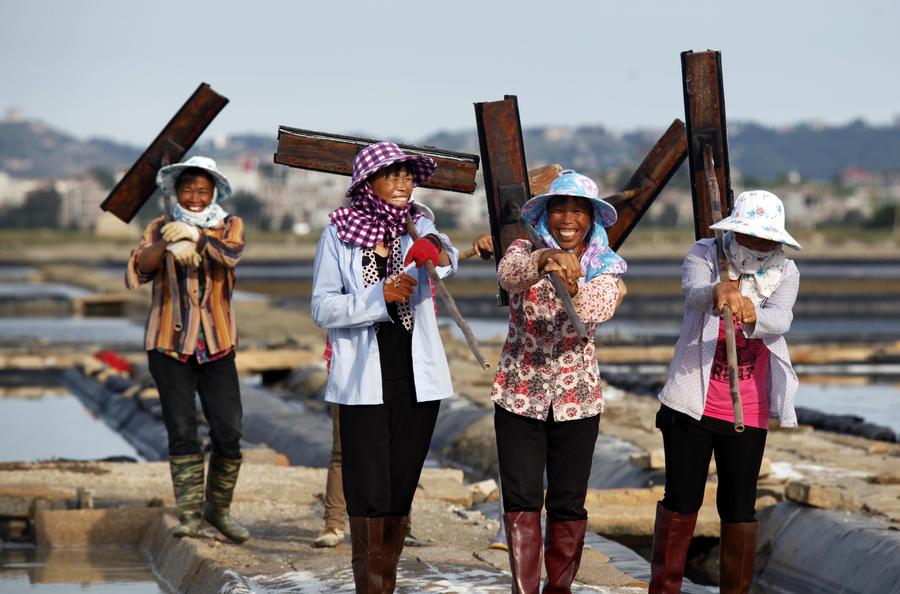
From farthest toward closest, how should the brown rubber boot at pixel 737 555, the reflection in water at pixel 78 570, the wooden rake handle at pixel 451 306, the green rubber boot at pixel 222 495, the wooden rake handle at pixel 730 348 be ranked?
the reflection in water at pixel 78 570, the green rubber boot at pixel 222 495, the brown rubber boot at pixel 737 555, the wooden rake handle at pixel 730 348, the wooden rake handle at pixel 451 306

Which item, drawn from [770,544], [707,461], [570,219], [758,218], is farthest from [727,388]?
[770,544]

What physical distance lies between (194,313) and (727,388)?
109 inches

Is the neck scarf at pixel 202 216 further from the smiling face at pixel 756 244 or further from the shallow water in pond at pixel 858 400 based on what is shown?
the shallow water in pond at pixel 858 400

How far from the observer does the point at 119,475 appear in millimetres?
10203

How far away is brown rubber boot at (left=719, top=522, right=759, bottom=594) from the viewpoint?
228 inches

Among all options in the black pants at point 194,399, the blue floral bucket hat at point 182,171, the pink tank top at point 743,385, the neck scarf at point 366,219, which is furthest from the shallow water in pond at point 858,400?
the neck scarf at point 366,219

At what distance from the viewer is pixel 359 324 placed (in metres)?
5.57

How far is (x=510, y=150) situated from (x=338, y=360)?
1.41 m

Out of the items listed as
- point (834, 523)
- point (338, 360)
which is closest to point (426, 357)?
point (338, 360)

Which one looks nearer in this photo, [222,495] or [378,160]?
[378,160]

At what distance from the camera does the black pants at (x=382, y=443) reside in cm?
562

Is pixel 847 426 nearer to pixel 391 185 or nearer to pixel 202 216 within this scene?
pixel 202 216

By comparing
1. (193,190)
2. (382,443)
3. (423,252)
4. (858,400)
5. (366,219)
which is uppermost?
(193,190)

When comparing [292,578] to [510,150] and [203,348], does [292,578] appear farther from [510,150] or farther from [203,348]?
[510,150]
